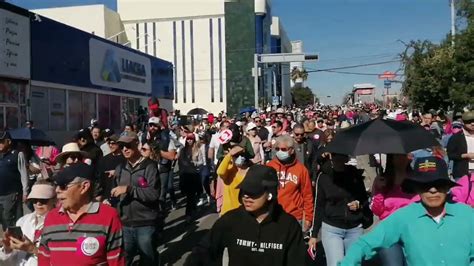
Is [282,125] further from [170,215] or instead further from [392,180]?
[392,180]

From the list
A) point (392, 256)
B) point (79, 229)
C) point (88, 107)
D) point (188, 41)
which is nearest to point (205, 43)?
point (188, 41)

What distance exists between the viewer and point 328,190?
17.7 feet

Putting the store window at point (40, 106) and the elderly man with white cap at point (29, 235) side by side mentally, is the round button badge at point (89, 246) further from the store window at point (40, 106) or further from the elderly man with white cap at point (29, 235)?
the store window at point (40, 106)

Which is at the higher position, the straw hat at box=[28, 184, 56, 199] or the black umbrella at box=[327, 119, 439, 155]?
the black umbrella at box=[327, 119, 439, 155]

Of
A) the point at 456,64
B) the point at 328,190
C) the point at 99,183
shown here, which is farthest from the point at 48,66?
the point at 328,190

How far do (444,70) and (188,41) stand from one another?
57208mm

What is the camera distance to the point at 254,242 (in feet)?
10.6

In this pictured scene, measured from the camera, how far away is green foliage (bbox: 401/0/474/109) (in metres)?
21.7

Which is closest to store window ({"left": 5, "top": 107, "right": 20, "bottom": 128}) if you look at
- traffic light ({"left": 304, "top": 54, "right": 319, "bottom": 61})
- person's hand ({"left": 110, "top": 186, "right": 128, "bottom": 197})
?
person's hand ({"left": 110, "top": 186, "right": 128, "bottom": 197})

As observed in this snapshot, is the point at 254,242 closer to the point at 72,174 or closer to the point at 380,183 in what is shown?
the point at 72,174

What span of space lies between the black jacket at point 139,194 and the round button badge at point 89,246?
2299 mm

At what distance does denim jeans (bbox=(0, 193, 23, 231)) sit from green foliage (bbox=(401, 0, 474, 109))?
58.7 ft

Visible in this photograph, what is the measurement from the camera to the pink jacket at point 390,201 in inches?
176

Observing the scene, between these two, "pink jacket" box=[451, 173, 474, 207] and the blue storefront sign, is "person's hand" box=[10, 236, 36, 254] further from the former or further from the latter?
the blue storefront sign
